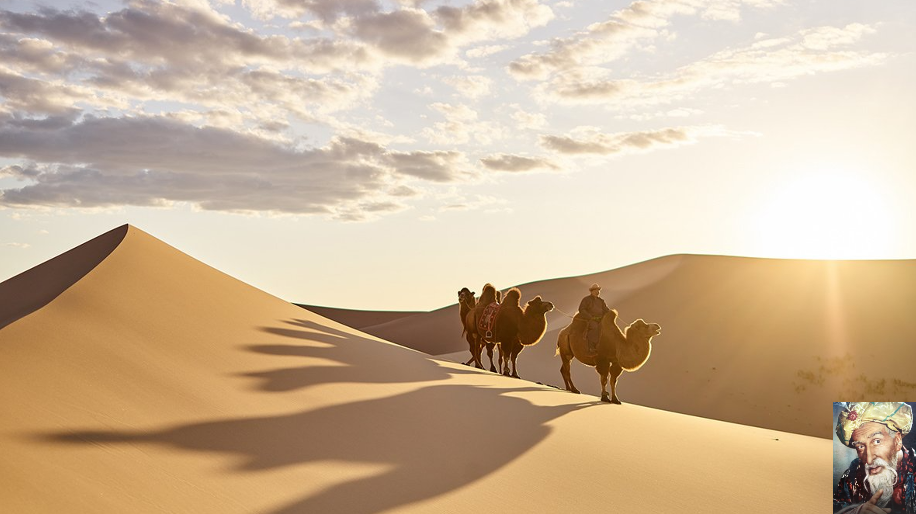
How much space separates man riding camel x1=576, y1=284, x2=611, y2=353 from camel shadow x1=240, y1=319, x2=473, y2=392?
257cm

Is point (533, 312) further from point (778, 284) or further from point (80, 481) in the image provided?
point (778, 284)

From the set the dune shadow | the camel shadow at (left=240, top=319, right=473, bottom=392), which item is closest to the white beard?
the dune shadow

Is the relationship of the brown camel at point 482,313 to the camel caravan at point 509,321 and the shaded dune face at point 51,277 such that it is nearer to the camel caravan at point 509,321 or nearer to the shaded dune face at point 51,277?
the camel caravan at point 509,321

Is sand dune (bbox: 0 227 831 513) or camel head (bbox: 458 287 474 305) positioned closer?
sand dune (bbox: 0 227 831 513)

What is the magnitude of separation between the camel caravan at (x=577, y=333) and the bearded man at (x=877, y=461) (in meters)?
7.94

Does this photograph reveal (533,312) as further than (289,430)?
Yes

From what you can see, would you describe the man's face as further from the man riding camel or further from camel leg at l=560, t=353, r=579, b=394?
camel leg at l=560, t=353, r=579, b=394

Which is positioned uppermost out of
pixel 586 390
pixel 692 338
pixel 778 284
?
pixel 778 284

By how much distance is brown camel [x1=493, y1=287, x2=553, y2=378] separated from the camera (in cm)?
1742

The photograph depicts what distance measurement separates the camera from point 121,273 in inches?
471

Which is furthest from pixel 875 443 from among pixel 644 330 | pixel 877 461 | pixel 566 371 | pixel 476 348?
pixel 476 348

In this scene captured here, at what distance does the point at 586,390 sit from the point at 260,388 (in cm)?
1885

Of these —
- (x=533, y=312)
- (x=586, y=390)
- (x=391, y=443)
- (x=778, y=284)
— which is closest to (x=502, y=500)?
(x=391, y=443)

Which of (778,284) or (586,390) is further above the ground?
(778,284)
